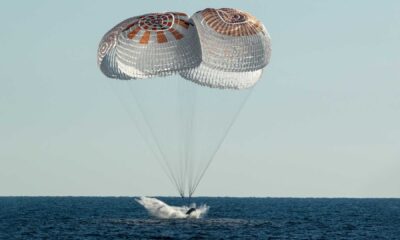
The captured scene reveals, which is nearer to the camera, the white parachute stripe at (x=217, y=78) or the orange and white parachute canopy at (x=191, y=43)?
the orange and white parachute canopy at (x=191, y=43)

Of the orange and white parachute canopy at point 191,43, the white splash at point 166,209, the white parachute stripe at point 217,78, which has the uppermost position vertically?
the orange and white parachute canopy at point 191,43

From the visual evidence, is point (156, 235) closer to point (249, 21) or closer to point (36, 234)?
point (36, 234)

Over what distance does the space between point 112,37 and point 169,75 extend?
4.05 m

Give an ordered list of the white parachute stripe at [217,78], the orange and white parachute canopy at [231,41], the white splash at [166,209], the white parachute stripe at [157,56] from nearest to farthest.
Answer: the white parachute stripe at [157,56] < the orange and white parachute canopy at [231,41] < the white parachute stripe at [217,78] < the white splash at [166,209]

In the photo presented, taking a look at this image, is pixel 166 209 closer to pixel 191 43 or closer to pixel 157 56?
pixel 157 56

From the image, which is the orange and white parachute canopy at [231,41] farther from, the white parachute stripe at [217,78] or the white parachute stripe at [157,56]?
the white parachute stripe at [217,78]

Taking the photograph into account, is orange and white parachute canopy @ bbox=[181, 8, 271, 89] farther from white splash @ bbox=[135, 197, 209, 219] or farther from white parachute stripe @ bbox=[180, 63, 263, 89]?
white splash @ bbox=[135, 197, 209, 219]

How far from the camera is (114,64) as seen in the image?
4372 centimetres

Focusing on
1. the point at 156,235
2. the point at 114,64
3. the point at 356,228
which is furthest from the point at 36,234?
the point at 356,228

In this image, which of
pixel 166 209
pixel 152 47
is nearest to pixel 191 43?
pixel 152 47

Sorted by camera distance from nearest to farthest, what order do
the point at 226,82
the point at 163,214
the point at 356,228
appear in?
1. the point at 226,82
2. the point at 163,214
3. the point at 356,228

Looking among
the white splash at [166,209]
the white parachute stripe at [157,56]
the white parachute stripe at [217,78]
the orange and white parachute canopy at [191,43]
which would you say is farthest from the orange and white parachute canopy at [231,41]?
the white splash at [166,209]

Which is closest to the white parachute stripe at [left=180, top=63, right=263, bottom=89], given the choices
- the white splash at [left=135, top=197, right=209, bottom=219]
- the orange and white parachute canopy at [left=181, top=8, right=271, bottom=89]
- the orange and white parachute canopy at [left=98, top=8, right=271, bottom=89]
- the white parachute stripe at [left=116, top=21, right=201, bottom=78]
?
the orange and white parachute canopy at [left=98, top=8, right=271, bottom=89]

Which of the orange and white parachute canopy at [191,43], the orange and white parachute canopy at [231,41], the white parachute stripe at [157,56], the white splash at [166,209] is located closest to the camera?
the white parachute stripe at [157,56]
